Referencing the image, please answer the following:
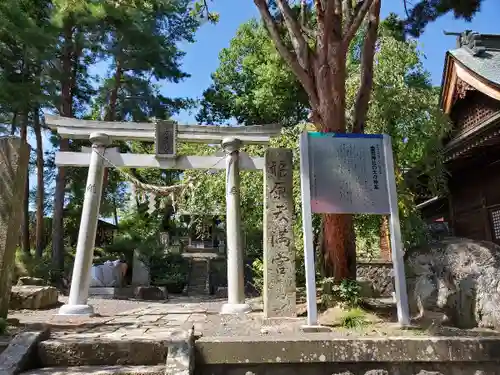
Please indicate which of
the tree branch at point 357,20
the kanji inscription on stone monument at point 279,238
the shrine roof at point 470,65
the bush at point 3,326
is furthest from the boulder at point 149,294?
the shrine roof at point 470,65

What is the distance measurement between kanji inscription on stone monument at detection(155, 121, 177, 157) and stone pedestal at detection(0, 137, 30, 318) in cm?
258

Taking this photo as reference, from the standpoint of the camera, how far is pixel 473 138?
27.1ft

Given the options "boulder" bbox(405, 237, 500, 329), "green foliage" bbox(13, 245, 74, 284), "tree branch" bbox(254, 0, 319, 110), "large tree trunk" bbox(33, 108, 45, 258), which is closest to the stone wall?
"boulder" bbox(405, 237, 500, 329)

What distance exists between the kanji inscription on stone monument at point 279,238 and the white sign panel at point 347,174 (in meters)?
1.25

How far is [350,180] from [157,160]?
4287 millimetres

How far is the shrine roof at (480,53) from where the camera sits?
9.59m

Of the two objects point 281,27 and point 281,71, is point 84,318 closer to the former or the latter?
point 281,27

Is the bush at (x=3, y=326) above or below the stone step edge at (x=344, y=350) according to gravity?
above

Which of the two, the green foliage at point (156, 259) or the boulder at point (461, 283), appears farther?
the green foliage at point (156, 259)

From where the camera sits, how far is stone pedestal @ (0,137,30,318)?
5.13m

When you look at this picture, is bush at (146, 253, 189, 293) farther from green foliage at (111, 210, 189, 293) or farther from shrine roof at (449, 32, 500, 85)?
shrine roof at (449, 32, 500, 85)

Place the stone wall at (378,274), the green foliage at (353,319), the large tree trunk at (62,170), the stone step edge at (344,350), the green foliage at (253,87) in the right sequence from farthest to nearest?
1. the green foliage at (253,87)
2. the large tree trunk at (62,170)
3. the stone wall at (378,274)
4. the green foliage at (353,319)
5. the stone step edge at (344,350)

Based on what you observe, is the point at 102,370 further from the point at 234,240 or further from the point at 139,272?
the point at 139,272

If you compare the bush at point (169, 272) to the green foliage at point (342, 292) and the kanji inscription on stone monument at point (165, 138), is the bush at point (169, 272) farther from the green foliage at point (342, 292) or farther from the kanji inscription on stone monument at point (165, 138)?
the green foliage at point (342, 292)
